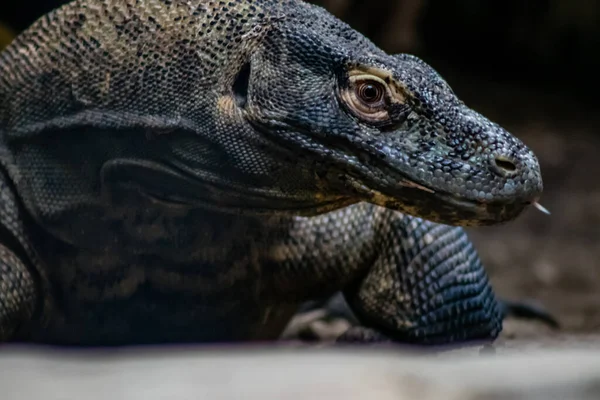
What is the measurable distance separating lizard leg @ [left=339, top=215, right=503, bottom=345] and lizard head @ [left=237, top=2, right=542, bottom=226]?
0.73m

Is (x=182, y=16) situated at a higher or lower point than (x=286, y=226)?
higher

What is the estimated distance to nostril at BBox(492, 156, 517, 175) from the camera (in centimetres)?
271

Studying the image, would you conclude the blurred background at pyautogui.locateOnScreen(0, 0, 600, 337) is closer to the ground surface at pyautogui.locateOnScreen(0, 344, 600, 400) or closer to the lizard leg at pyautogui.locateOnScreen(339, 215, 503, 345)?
the lizard leg at pyautogui.locateOnScreen(339, 215, 503, 345)

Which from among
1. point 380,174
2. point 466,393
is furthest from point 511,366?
point 380,174

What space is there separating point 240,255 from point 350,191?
2.58 feet

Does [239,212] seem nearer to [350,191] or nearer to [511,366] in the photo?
[350,191]

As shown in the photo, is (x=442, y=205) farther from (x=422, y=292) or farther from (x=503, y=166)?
(x=422, y=292)

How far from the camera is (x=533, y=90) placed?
364 inches

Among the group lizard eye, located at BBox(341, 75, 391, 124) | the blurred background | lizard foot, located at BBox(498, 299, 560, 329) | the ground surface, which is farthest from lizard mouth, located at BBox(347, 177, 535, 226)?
the blurred background

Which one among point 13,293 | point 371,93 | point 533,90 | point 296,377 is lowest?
point 13,293

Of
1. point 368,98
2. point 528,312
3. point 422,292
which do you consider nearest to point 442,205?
point 368,98

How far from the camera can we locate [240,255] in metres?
3.48

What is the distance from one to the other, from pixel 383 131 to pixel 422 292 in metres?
0.90

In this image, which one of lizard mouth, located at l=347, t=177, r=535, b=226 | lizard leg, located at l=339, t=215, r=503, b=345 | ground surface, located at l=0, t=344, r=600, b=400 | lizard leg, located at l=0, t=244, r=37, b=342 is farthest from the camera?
lizard leg, located at l=339, t=215, r=503, b=345
